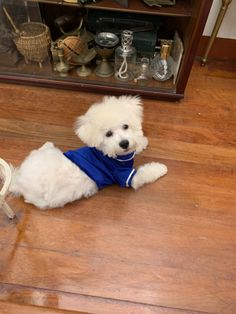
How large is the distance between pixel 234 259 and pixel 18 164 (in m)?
0.95

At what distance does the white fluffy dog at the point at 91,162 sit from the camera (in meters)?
0.89

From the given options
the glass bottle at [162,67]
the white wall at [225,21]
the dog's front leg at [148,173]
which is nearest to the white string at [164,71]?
the glass bottle at [162,67]

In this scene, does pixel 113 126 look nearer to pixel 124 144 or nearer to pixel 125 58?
pixel 124 144

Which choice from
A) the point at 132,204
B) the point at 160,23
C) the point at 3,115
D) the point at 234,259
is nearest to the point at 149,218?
the point at 132,204

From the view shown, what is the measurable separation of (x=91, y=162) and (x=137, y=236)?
33 cm

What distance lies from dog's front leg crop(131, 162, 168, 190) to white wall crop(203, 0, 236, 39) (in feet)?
3.24

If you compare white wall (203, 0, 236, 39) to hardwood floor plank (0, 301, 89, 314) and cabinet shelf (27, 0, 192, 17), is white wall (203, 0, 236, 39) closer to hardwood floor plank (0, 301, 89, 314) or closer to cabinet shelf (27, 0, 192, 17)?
cabinet shelf (27, 0, 192, 17)

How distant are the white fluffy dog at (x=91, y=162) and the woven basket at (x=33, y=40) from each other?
618 millimetres

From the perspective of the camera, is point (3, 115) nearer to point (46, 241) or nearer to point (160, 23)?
point (46, 241)

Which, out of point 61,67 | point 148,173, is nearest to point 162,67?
point 61,67

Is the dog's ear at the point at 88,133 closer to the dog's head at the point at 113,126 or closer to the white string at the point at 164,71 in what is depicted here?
A: the dog's head at the point at 113,126

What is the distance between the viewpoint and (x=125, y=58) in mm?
1413

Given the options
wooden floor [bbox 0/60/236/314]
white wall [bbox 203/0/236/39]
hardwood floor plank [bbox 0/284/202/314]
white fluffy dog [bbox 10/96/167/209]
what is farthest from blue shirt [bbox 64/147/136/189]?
white wall [bbox 203/0/236/39]

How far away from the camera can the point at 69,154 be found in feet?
3.26
